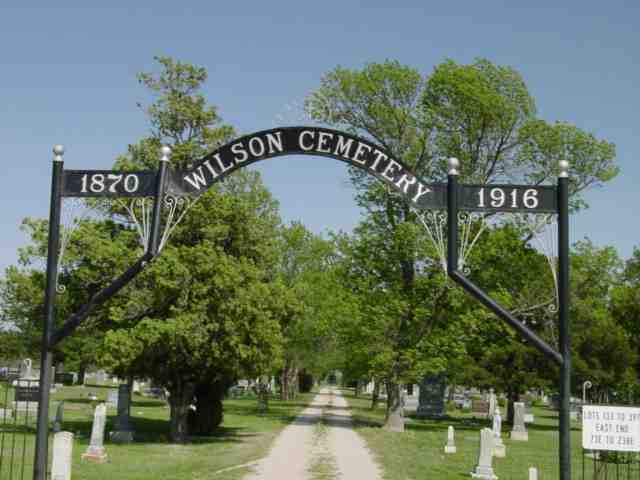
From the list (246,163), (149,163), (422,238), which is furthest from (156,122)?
(246,163)

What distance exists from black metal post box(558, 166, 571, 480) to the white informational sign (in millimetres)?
306

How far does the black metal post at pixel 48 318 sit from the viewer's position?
930 cm

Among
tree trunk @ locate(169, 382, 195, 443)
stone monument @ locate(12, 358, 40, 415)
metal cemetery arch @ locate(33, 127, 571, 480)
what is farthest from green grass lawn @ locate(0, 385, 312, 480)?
metal cemetery arch @ locate(33, 127, 571, 480)

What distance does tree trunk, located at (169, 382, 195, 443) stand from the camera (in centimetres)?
2402

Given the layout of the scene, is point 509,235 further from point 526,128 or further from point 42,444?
point 42,444

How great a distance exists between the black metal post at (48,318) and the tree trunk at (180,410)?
1467 cm

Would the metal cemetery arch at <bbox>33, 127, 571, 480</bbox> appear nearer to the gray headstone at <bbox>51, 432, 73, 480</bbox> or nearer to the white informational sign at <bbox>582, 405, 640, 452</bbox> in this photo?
the white informational sign at <bbox>582, 405, 640, 452</bbox>

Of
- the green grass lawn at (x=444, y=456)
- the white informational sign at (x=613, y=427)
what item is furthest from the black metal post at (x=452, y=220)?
the green grass lawn at (x=444, y=456)

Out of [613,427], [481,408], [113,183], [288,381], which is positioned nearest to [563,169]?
[613,427]

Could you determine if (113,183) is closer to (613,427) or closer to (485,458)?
(613,427)

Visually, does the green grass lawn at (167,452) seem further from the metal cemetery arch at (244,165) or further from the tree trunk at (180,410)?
the metal cemetery arch at (244,165)

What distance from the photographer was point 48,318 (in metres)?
9.53

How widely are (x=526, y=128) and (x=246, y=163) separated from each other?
28.1m

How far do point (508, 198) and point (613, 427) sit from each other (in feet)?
9.73
